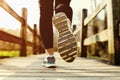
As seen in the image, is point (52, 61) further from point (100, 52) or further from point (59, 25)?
point (100, 52)

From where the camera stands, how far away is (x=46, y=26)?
7.28 feet

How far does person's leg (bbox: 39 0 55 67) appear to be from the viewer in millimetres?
2215

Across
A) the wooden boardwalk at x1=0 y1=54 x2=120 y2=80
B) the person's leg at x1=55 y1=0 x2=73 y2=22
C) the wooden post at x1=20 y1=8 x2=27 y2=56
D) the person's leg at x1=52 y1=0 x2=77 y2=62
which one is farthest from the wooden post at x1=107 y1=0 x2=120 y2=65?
the wooden post at x1=20 y1=8 x2=27 y2=56

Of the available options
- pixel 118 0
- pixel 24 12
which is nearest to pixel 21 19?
pixel 24 12

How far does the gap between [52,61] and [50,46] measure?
0.49 ft

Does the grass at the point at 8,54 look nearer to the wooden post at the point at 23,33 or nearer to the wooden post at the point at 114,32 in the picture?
the wooden post at the point at 23,33

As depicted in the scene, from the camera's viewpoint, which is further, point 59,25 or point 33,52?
point 33,52

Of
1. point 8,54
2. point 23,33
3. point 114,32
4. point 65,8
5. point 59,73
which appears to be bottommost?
point 59,73

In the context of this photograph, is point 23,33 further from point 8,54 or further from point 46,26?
point 46,26

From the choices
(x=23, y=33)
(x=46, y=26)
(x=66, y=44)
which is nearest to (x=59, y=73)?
(x=66, y=44)

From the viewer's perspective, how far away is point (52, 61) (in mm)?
2156

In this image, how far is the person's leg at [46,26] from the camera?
7.27ft

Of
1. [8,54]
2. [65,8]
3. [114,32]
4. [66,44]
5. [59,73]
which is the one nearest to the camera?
[59,73]

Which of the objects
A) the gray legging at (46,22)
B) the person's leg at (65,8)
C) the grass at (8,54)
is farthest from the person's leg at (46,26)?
the grass at (8,54)
